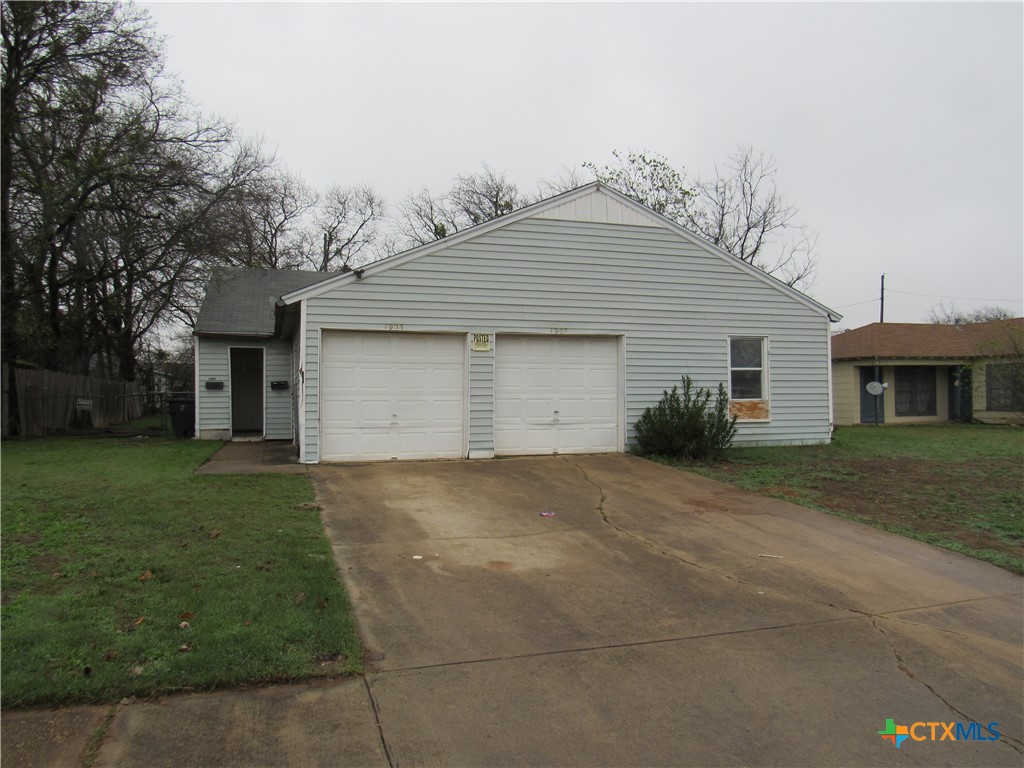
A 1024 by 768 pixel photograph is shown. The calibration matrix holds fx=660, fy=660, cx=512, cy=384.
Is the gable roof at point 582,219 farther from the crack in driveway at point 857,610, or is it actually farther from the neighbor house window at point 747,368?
the crack in driveway at point 857,610

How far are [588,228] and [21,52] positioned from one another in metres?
14.5

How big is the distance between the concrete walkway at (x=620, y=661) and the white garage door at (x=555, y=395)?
15.3 ft

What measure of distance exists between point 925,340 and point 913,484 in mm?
17754

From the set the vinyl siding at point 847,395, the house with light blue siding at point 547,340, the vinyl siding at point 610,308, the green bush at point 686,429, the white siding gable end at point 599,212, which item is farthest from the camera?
the vinyl siding at point 847,395

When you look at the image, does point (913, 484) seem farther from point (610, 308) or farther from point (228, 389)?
point (228, 389)

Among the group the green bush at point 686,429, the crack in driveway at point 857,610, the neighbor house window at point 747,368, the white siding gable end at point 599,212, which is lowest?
the crack in driveway at point 857,610

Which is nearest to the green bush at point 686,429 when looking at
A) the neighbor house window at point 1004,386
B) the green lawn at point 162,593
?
the green lawn at point 162,593

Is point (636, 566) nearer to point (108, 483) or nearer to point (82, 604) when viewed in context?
point (82, 604)

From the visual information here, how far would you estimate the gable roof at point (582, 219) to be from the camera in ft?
35.8

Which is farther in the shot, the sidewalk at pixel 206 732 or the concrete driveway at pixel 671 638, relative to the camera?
the concrete driveway at pixel 671 638

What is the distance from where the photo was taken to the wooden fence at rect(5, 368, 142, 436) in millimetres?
16234

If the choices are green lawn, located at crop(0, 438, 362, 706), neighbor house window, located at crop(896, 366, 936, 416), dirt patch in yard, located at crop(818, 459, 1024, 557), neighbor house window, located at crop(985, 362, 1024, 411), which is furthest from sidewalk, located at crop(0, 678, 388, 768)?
neighbor house window, located at crop(896, 366, 936, 416)

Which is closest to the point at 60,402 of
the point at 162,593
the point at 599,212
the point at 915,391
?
the point at 599,212

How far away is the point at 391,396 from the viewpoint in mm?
11195
